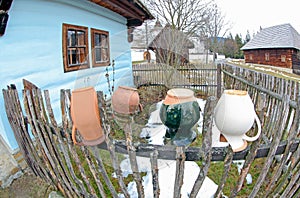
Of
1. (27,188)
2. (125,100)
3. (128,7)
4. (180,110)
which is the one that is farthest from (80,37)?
(180,110)

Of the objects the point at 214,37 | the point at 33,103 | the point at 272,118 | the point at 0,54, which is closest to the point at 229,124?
the point at 33,103

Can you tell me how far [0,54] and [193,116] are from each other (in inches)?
97.1

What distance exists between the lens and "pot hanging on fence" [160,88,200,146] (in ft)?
2.77

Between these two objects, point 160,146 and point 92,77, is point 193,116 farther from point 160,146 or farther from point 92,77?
point 92,77

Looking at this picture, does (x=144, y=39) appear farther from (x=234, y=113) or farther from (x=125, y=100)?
(x=234, y=113)

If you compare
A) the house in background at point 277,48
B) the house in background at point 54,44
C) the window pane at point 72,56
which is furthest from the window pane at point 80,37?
the house in background at point 277,48

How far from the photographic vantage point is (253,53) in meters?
23.7

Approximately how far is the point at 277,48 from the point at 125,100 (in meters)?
22.4

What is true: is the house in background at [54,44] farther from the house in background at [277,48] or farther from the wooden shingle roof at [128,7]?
the house in background at [277,48]

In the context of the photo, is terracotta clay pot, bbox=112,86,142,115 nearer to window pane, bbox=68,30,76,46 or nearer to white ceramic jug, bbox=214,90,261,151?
white ceramic jug, bbox=214,90,261,151

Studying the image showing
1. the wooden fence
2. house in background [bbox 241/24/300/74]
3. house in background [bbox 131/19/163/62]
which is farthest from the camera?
house in background [bbox 241/24/300/74]

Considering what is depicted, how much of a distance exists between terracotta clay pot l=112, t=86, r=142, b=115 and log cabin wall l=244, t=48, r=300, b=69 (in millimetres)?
20702

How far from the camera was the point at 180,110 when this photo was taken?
86cm

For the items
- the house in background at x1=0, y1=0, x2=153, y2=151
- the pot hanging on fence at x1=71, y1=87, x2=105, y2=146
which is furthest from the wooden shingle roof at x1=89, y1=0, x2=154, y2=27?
the pot hanging on fence at x1=71, y1=87, x2=105, y2=146
